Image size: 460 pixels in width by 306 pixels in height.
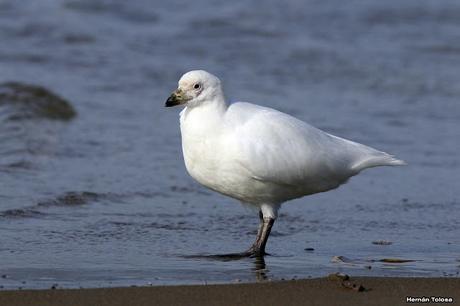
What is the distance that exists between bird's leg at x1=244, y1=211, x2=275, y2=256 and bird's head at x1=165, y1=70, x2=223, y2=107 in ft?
3.25

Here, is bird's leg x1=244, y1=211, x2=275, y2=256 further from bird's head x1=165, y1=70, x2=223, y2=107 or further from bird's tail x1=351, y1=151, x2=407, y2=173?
bird's head x1=165, y1=70, x2=223, y2=107

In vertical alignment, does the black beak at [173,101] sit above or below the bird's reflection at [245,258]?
above

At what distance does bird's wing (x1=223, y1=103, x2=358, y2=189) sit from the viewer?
727 centimetres

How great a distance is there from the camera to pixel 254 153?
23.8ft

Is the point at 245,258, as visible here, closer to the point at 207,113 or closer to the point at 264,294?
the point at 207,113

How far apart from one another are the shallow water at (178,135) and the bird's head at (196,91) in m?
1.03

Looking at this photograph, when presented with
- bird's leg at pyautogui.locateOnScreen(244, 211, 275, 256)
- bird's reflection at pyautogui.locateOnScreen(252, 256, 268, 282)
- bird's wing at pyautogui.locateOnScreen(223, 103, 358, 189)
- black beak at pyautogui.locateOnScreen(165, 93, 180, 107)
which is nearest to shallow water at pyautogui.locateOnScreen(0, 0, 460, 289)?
bird's reflection at pyautogui.locateOnScreen(252, 256, 268, 282)

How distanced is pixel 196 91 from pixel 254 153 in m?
0.61

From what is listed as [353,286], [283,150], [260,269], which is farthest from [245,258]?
[353,286]

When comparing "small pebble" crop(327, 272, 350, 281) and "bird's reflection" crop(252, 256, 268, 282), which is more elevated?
"small pebble" crop(327, 272, 350, 281)

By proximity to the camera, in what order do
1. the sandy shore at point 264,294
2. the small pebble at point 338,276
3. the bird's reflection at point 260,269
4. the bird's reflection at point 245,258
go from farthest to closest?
1. the bird's reflection at point 245,258
2. the bird's reflection at point 260,269
3. the small pebble at point 338,276
4. the sandy shore at point 264,294

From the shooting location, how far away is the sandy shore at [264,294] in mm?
5715

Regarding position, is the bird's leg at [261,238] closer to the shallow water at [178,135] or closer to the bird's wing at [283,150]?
the shallow water at [178,135]

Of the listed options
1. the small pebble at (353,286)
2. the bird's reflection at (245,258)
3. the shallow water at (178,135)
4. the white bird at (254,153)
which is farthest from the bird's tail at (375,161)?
the small pebble at (353,286)
